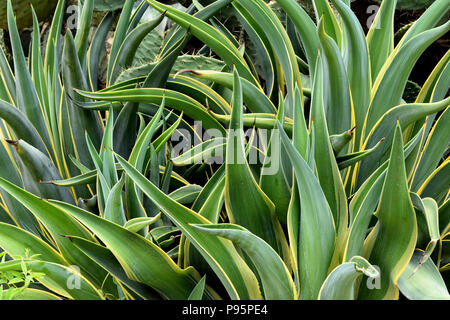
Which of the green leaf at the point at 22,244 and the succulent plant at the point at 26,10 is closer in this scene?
the green leaf at the point at 22,244

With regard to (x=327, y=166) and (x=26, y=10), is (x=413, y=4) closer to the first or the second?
(x=327, y=166)

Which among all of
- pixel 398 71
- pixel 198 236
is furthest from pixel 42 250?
pixel 398 71

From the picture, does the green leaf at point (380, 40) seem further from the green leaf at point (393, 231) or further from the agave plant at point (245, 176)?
the green leaf at point (393, 231)

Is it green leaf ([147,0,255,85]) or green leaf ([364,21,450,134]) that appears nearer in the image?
green leaf ([364,21,450,134])

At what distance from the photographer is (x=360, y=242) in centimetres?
76

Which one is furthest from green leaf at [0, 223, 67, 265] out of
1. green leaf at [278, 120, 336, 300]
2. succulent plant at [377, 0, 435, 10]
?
succulent plant at [377, 0, 435, 10]

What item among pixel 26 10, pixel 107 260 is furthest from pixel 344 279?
pixel 26 10

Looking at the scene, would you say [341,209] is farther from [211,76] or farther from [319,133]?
[211,76]

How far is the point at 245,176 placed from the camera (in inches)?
30.7

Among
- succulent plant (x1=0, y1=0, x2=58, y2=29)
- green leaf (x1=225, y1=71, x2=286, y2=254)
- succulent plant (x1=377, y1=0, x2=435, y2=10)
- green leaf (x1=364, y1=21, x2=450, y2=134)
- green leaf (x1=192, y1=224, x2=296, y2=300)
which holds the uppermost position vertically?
succulent plant (x1=0, y1=0, x2=58, y2=29)

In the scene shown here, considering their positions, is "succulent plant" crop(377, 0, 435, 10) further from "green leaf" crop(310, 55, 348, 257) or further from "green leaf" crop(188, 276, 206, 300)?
"green leaf" crop(188, 276, 206, 300)

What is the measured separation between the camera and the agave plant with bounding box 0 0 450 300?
738 mm

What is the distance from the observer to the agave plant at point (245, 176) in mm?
738

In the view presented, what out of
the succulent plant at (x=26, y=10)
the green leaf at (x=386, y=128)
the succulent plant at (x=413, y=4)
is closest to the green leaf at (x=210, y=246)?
the green leaf at (x=386, y=128)
